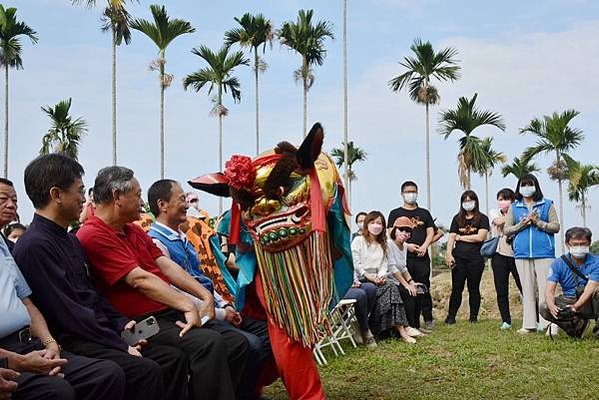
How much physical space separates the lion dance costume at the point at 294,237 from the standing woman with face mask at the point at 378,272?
137 inches

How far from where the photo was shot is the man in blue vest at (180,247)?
452 centimetres

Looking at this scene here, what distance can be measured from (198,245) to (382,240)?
9.61 feet

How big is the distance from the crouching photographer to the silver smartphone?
481cm

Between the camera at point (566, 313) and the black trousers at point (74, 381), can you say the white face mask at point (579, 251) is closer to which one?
the camera at point (566, 313)

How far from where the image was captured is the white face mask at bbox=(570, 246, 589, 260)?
23.9 ft

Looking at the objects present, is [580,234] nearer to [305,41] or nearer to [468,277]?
[468,277]

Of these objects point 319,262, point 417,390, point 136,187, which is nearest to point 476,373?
point 417,390

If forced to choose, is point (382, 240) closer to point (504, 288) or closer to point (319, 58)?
point (504, 288)

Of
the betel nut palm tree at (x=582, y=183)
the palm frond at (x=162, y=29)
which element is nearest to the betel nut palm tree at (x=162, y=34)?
the palm frond at (x=162, y=29)

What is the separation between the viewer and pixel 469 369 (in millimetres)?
6051

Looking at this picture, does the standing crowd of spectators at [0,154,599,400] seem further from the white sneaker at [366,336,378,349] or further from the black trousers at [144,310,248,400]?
the white sneaker at [366,336,378,349]

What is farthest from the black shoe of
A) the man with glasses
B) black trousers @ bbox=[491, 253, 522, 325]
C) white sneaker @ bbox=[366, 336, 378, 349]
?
the man with glasses

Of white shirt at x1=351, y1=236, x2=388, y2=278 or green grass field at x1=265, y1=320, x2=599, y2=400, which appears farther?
white shirt at x1=351, y1=236, x2=388, y2=278

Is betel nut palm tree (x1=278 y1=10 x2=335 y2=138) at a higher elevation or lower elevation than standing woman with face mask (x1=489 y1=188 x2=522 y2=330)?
higher
